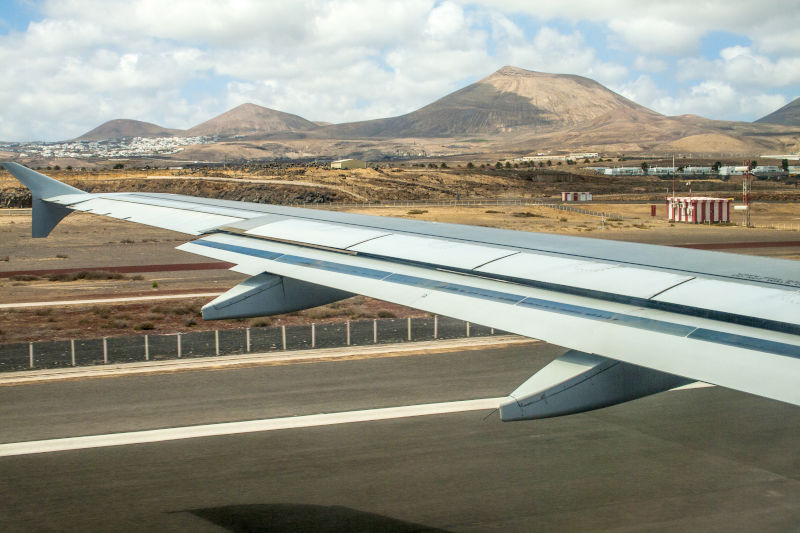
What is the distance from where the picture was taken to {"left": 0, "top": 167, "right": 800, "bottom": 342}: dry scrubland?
3166 centimetres

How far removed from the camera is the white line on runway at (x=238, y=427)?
15.3 meters

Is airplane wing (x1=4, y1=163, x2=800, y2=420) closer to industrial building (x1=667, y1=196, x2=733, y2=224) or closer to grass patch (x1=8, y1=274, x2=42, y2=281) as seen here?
grass patch (x1=8, y1=274, x2=42, y2=281)

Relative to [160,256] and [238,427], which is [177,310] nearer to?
[238,427]

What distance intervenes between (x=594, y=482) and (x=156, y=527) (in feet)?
25.7

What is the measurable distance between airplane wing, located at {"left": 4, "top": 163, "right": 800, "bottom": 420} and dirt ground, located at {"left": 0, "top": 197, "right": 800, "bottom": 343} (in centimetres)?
1912

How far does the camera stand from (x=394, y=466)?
14055 millimetres

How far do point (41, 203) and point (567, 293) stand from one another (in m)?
12.7

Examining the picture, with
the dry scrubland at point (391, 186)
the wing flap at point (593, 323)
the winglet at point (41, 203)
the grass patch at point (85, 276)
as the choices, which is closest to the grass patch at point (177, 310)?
the grass patch at point (85, 276)

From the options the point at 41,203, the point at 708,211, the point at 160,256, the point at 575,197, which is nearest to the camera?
the point at 41,203

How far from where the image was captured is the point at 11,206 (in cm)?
11125

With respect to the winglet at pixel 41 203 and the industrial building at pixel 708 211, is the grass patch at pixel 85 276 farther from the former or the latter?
the industrial building at pixel 708 211

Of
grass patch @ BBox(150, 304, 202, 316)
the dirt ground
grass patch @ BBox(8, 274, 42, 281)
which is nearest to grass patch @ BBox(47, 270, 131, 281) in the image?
the dirt ground

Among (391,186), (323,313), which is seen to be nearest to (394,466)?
(323,313)

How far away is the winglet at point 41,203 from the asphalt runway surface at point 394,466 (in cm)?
477
